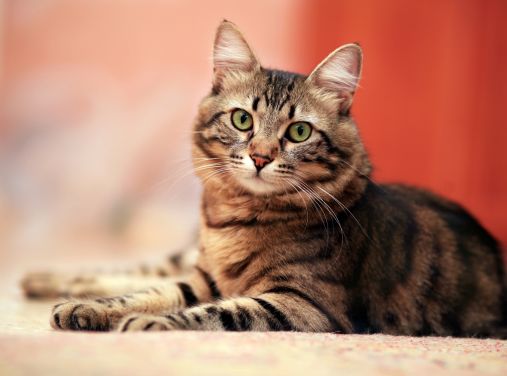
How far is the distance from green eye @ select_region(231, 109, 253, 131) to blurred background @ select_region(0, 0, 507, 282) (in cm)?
167

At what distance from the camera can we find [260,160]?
1.73m

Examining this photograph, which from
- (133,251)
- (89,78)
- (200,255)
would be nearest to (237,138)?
(200,255)

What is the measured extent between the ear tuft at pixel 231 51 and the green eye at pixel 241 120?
7.2 inches

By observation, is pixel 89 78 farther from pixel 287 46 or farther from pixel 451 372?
pixel 451 372

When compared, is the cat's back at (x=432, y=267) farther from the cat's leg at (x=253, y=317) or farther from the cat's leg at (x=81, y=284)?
the cat's leg at (x=81, y=284)

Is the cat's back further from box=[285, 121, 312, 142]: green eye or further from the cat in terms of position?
box=[285, 121, 312, 142]: green eye

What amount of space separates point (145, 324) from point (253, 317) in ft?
0.88

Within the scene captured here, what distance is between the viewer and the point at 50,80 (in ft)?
14.2

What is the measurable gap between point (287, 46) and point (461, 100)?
1.21 metres

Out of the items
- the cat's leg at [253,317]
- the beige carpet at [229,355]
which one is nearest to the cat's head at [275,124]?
the cat's leg at [253,317]

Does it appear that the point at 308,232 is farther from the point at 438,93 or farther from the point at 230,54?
the point at 438,93

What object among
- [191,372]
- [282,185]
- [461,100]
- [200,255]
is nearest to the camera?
[191,372]

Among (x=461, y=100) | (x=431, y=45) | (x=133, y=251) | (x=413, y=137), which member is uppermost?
(x=431, y=45)

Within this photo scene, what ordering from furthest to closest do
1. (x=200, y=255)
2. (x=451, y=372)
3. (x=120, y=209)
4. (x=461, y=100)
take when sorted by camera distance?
(x=120, y=209) → (x=461, y=100) → (x=200, y=255) → (x=451, y=372)
